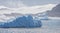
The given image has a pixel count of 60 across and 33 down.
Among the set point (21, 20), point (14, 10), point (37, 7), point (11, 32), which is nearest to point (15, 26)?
point (21, 20)

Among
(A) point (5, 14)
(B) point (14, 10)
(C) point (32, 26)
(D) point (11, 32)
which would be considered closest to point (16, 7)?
(B) point (14, 10)

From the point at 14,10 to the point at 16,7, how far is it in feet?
0.28

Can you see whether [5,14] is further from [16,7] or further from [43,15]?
[43,15]

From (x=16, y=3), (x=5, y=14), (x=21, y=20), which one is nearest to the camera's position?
(x=21, y=20)

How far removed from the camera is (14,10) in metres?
5.40

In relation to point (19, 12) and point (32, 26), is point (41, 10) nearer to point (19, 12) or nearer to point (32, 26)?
point (19, 12)

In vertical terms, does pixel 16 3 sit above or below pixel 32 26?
above

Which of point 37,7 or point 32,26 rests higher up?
point 37,7

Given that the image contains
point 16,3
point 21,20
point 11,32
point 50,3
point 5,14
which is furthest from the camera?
point 50,3

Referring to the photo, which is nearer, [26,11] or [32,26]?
[32,26]

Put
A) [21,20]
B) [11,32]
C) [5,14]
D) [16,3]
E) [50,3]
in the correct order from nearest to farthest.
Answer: [11,32] → [21,20] → [5,14] → [16,3] → [50,3]

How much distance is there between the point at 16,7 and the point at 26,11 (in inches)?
10.7

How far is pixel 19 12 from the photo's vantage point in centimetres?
550

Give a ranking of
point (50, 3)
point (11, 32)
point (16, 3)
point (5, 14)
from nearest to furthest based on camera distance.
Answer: point (11, 32) → point (5, 14) → point (16, 3) → point (50, 3)
